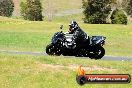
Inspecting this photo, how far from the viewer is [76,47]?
11.0 meters

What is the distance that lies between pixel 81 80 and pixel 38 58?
17528 millimetres

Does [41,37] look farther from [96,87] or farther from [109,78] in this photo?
[109,78]

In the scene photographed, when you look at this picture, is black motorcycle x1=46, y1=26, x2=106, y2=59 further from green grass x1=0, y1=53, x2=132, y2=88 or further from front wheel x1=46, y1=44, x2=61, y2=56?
green grass x1=0, y1=53, x2=132, y2=88

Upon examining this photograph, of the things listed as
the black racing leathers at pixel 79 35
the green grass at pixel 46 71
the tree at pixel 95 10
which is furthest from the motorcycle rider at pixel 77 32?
the tree at pixel 95 10

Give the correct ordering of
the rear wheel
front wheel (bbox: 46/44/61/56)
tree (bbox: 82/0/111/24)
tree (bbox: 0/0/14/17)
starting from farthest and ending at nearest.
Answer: tree (bbox: 0/0/14/17) → tree (bbox: 82/0/111/24) → front wheel (bbox: 46/44/61/56) → the rear wheel

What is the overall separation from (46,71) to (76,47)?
10.1m

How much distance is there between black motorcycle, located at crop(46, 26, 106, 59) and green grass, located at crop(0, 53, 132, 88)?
26.1 ft

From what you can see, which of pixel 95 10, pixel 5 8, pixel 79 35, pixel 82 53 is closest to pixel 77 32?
pixel 79 35

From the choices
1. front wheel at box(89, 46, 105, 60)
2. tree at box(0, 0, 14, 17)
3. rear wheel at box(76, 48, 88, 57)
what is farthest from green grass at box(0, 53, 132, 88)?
tree at box(0, 0, 14, 17)

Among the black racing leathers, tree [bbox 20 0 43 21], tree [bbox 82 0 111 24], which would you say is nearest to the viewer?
the black racing leathers

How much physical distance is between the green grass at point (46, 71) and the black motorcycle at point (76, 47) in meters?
7.95

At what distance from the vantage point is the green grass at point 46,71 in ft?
64.9

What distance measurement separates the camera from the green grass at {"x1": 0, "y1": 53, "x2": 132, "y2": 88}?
19781 mm

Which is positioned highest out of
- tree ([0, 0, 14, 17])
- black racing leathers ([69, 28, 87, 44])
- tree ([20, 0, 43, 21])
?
black racing leathers ([69, 28, 87, 44])
